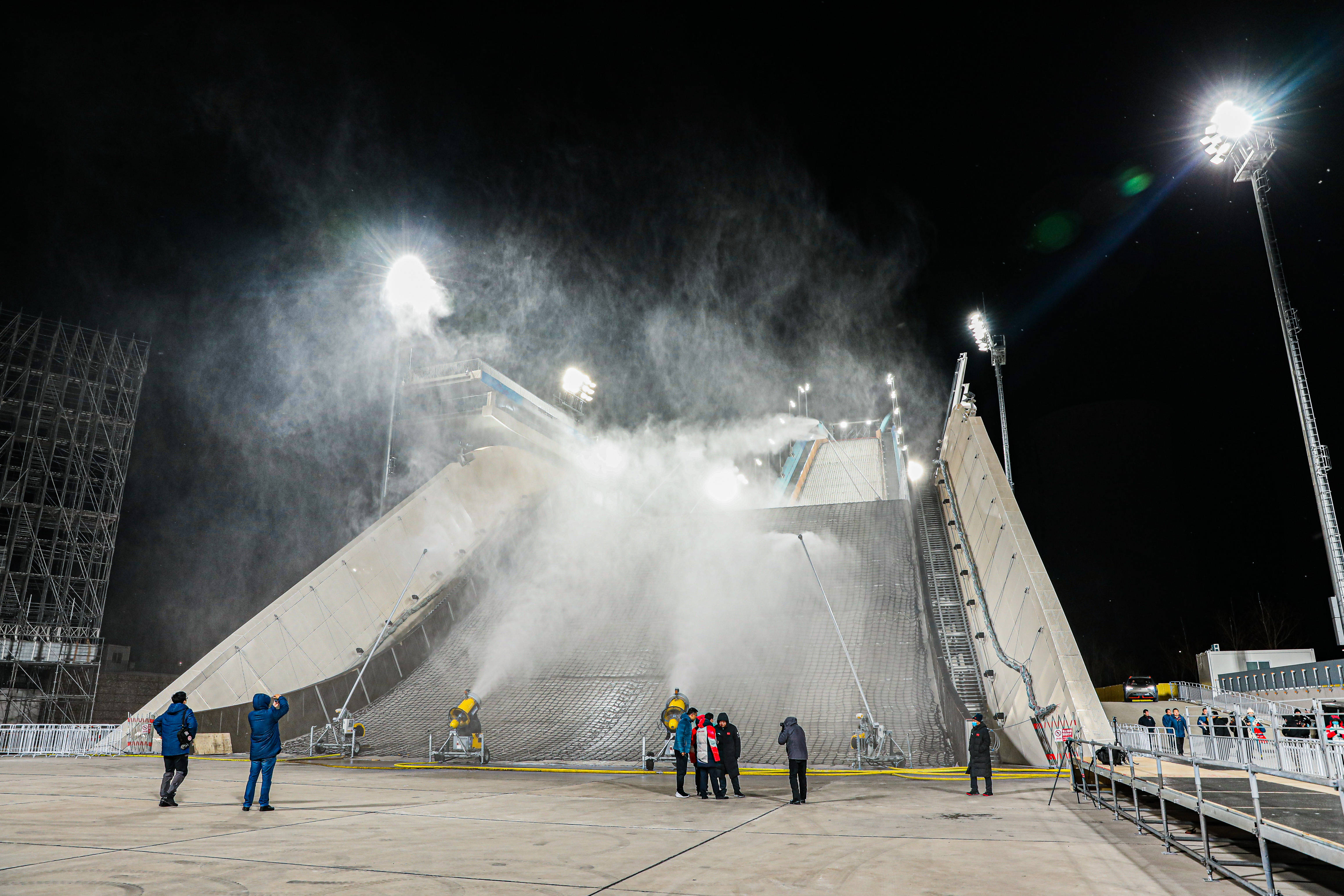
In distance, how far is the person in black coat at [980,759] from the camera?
402 inches

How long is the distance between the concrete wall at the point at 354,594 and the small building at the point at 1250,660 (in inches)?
1129

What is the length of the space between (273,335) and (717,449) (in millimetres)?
20194

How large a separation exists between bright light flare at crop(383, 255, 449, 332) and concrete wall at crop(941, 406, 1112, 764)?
18.5m

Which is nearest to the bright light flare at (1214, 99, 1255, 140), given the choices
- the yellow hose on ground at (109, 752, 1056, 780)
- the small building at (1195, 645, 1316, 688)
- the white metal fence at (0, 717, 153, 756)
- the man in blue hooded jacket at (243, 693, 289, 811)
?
the yellow hose on ground at (109, 752, 1056, 780)

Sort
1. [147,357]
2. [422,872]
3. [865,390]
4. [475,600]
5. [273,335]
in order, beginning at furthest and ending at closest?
1. [865,390]
2. [147,357]
3. [273,335]
4. [475,600]
5. [422,872]

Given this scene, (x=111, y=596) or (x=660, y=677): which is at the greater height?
(x=111, y=596)

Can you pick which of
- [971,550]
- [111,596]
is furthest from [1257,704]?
[111,596]

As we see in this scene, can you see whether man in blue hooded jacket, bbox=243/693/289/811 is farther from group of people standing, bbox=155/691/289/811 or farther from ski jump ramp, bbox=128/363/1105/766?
ski jump ramp, bbox=128/363/1105/766

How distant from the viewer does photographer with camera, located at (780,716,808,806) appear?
9492mm

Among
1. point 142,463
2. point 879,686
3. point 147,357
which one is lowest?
point 879,686

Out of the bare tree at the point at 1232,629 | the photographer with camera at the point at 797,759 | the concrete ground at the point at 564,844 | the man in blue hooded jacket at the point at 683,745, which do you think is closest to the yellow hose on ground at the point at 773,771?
the concrete ground at the point at 564,844

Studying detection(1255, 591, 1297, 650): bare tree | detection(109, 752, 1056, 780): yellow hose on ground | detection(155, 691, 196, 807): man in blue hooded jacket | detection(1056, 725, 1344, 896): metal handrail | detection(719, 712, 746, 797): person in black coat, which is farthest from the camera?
detection(1255, 591, 1297, 650): bare tree

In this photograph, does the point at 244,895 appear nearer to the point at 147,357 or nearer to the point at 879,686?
the point at 879,686

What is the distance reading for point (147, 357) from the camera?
1524 inches
